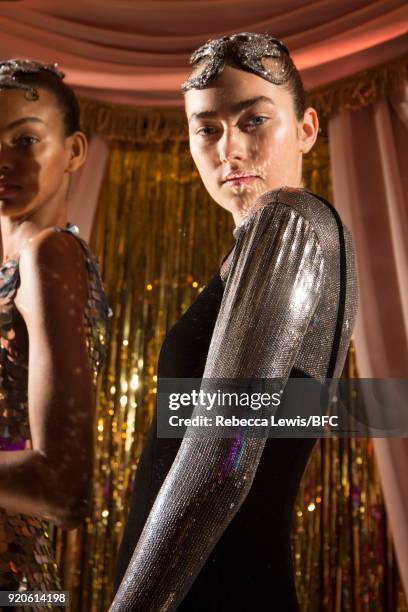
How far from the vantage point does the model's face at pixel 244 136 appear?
0.89 meters

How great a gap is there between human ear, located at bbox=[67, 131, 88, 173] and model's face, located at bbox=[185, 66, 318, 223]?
0.73 feet

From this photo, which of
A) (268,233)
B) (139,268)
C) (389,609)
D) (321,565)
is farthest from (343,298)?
(139,268)

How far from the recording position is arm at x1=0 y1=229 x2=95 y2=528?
0.80m

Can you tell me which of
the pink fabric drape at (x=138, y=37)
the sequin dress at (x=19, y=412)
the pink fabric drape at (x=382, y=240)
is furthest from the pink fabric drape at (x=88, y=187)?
the sequin dress at (x=19, y=412)

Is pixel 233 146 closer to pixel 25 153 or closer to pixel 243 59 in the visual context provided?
pixel 243 59

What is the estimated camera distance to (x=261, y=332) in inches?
26.7

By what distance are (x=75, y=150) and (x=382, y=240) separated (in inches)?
25.2

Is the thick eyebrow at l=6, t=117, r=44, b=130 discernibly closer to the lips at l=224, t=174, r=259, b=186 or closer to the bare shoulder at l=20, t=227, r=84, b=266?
the bare shoulder at l=20, t=227, r=84, b=266

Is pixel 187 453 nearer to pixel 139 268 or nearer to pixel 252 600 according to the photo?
pixel 252 600

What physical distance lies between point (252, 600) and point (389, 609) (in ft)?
2.67

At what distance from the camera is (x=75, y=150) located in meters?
1.08

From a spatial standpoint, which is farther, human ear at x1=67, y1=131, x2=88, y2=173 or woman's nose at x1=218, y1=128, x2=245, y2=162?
human ear at x1=67, y1=131, x2=88, y2=173

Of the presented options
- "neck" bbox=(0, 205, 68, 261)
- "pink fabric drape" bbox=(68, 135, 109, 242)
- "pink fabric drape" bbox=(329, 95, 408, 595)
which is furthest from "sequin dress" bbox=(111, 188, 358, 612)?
"pink fabric drape" bbox=(68, 135, 109, 242)

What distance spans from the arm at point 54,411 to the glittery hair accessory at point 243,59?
10.5 inches
